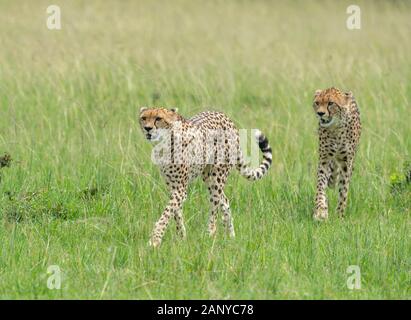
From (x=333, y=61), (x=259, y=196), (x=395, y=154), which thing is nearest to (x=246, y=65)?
(x=333, y=61)

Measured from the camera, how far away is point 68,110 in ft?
31.6

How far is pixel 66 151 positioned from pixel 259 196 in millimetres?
1723

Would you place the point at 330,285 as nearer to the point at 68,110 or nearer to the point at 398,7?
the point at 68,110

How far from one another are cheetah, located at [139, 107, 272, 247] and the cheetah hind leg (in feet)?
2.31

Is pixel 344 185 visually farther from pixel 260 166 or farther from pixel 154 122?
pixel 154 122

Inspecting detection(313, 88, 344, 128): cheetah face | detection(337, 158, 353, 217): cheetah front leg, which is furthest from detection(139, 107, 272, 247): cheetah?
detection(337, 158, 353, 217): cheetah front leg

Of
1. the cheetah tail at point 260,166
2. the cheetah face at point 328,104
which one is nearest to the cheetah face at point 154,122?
the cheetah tail at point 260,166

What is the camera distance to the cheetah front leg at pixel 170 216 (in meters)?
6.62

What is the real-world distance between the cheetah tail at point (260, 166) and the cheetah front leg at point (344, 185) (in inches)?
23.2

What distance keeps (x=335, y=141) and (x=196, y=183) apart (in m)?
1.05

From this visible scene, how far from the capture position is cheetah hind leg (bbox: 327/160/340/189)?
801 centimetres

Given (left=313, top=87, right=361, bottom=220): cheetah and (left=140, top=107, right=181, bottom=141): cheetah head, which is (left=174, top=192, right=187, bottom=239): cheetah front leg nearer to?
(left=140, top=107, right=181, bottom=141): cheetah head

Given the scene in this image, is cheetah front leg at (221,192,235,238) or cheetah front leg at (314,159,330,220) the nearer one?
cheetah front leg at (221,192,235,238)

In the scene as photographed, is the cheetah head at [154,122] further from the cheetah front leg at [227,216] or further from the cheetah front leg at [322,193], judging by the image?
the cheetah front leg at [322,193]
